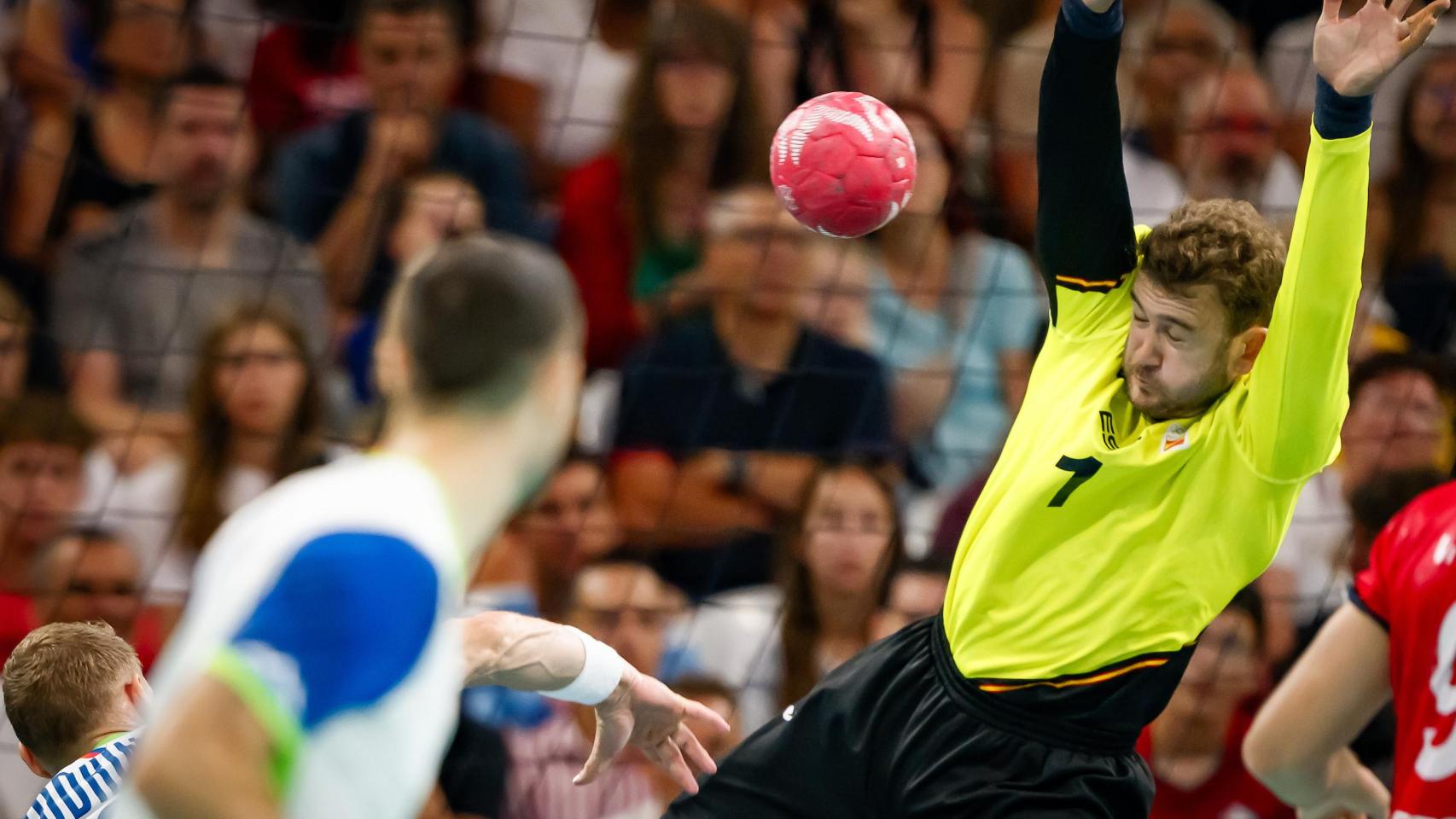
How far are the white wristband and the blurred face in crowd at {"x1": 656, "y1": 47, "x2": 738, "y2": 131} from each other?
302 cm

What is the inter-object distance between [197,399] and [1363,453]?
3134mm

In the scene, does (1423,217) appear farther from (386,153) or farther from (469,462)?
(469,462)

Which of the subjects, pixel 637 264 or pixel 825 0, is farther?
pixel 825 0

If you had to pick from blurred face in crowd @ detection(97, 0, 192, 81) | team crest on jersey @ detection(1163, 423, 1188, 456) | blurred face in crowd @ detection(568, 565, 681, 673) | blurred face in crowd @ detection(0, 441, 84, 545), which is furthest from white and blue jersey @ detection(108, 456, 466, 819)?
blurred face in crowd @ detection(97, 0, 192, 81)

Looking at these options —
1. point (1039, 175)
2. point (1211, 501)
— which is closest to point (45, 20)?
point (1039, 175)

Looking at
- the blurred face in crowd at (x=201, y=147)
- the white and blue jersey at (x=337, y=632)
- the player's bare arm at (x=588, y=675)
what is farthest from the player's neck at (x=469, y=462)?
the blurred face in crowd at (x=201, y=147)

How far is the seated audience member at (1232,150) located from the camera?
19.0ft

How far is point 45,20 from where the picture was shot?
18.1 ft

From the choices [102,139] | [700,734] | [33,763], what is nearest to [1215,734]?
[700,734]

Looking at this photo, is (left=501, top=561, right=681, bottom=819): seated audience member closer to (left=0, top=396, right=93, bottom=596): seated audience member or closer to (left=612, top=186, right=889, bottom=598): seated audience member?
(left=612, top=186, right=889, bottom=598): seated audience member

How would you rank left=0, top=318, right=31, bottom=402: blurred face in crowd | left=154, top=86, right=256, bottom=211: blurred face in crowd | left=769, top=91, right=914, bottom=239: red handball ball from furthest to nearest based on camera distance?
left=154, top=86, right=256, bottom=211: blurred face in crowd
left=0, top=318, right=31, bottom=402: blurred face in crowd
left=769, top=91, right=914, bottom=239: red handball ball

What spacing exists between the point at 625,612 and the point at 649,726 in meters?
2.03

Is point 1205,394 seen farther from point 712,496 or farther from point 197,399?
point 197,399

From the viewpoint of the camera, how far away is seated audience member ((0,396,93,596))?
490 cm
